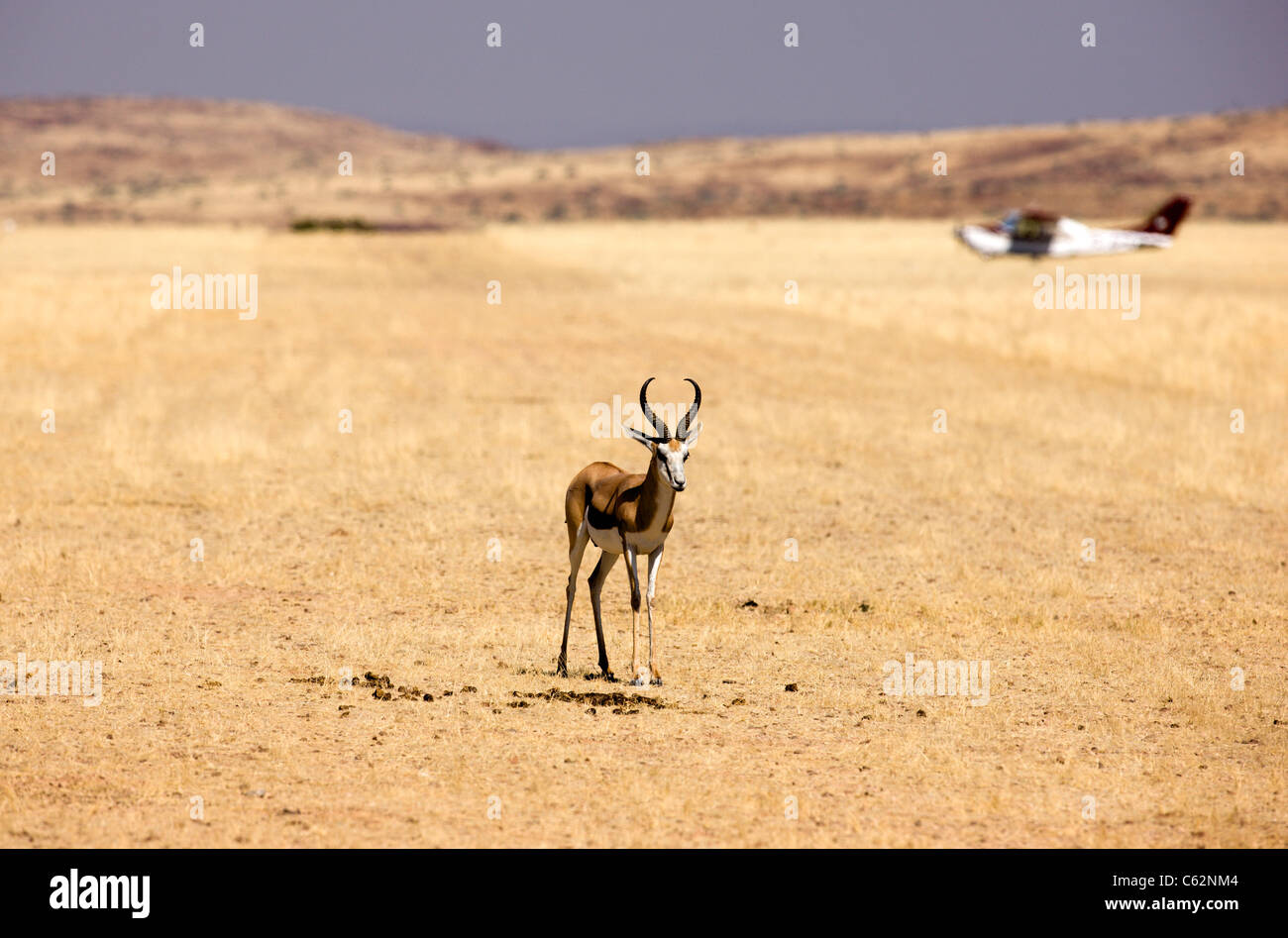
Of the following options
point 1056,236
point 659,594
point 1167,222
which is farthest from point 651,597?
point 1167,222

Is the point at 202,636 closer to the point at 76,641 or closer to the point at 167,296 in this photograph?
the point at 76,641

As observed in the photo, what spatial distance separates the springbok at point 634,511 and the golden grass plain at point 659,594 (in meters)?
0.61

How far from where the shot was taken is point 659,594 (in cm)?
1501

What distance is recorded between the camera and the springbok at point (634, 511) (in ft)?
35.3

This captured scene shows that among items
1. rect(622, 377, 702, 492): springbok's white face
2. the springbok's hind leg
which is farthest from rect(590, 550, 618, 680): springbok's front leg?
rect(622, 377, 702, 492): springbok's white face

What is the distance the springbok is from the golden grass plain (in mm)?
608

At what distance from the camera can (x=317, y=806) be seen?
9.09 metres

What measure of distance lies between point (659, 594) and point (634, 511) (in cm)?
389

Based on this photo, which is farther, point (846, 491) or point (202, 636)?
point (846, 491)

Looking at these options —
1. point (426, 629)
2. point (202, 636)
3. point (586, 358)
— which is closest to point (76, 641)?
point (202, 636)

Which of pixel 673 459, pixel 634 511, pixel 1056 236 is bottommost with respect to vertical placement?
pixel 634 511

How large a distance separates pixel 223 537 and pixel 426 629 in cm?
492

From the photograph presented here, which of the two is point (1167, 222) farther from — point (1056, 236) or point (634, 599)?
point (634, 599)

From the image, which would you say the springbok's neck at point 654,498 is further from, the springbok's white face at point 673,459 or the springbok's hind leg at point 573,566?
the springbok's hind leg at point 573,566
